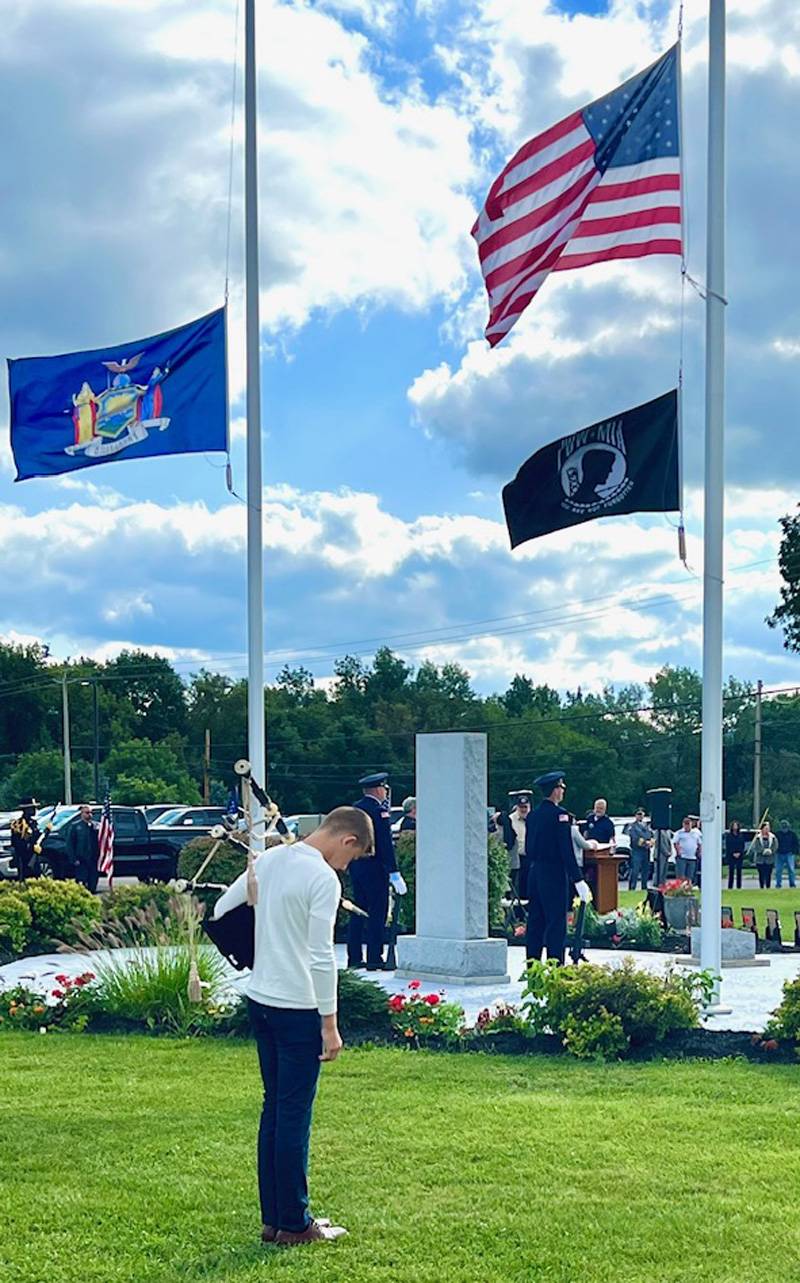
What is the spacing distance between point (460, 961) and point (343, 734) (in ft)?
218

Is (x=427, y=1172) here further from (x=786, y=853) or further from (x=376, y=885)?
(x=786, y=853)

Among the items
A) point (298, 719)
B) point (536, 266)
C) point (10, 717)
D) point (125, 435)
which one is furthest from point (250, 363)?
point (10, 717)

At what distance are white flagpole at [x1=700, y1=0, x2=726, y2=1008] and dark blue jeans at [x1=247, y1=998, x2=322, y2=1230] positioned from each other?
6.39 metres

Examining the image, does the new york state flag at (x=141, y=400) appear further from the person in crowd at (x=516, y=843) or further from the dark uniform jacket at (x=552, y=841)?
the person in crowd at (x=516, y=843)

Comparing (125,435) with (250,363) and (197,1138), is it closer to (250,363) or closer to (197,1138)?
(250,363)

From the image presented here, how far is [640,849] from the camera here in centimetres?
3256

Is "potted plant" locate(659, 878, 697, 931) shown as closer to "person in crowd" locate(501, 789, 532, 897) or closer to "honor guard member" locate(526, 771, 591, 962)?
"person in crowd" locate(501, 789, 532, 897)

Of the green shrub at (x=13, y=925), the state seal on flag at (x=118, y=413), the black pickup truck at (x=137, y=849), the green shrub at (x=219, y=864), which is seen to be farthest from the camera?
the black pickup truck at (x=137, y=849)

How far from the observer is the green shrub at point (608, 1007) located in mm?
9852

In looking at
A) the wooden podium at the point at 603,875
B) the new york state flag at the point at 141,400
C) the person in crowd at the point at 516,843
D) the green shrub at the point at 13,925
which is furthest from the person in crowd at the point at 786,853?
the new york state flag at the point at 141,400

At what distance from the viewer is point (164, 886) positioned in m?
18.7

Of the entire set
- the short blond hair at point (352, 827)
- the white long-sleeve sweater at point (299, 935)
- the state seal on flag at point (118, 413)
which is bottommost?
the white long-sleeve sweater at point (299, 935)

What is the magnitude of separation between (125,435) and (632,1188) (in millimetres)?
9985

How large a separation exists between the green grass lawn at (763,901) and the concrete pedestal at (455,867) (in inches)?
280
